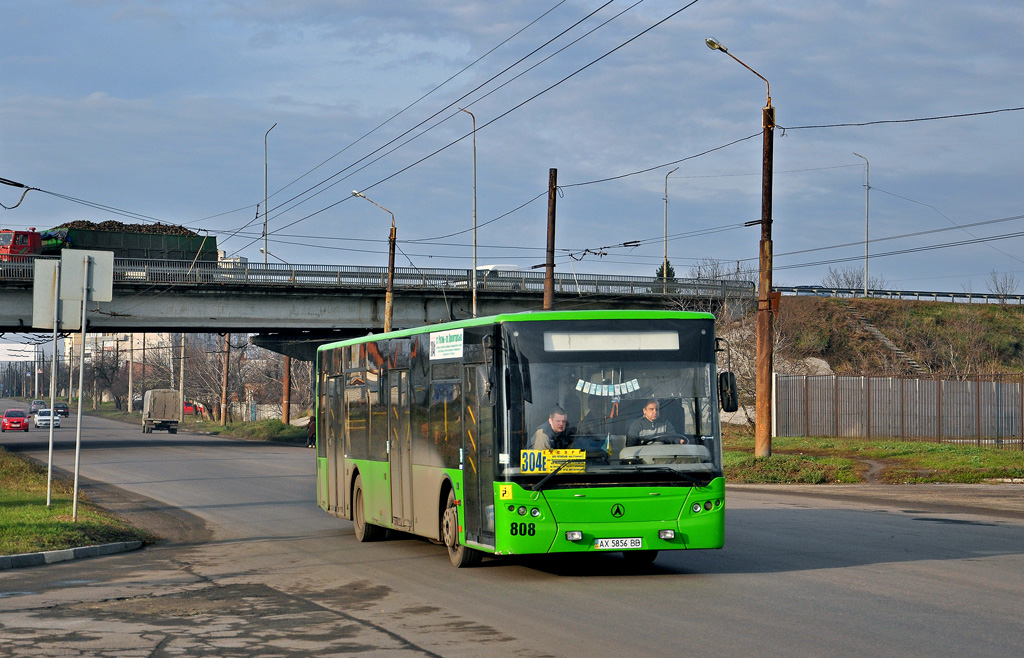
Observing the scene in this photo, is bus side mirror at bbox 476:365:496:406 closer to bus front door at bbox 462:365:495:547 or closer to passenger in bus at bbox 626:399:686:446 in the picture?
bus front door at bbox 462:365:495:547

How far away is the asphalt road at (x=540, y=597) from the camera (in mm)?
8180

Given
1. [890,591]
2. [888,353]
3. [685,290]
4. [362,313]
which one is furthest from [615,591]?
[888,353]

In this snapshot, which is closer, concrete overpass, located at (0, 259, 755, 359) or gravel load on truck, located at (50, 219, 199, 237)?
concrete overpass, located at (0, 259, 755, 359)

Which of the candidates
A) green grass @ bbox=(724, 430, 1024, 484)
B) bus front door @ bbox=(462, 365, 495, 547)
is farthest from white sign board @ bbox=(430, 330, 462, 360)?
green grass @ bbox=(724, 430, 1024, 484)

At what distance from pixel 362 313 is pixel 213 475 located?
22.1m

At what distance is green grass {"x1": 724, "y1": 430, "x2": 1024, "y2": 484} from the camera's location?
2727 cm

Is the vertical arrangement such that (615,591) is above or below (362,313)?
below

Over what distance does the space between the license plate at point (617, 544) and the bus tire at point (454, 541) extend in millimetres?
1765

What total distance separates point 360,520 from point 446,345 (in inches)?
172

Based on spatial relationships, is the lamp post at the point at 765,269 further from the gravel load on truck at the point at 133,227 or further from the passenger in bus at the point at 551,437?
the gravel load on truck at the point at 133,227

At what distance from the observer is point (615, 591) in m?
10.8

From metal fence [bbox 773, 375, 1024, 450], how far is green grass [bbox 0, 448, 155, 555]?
27580 millimetres

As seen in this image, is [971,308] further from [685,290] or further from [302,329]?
[302,329]

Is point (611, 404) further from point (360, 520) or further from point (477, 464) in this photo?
point (360, 520)
